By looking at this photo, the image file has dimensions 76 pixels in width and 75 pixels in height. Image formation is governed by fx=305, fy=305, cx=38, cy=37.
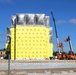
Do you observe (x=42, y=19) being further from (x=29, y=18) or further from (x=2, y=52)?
(x=2, y=52)

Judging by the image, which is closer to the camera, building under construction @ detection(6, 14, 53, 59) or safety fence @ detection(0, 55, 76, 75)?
safety fence @ detection(0, 55, 76, 75)

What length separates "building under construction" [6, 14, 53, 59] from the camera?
168m

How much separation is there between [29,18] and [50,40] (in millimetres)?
18758

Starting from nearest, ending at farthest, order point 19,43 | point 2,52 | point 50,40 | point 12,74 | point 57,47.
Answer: point 12,74, point 57,47, point 19,43, point 50,40, point 2,52

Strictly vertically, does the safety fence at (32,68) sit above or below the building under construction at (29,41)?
below

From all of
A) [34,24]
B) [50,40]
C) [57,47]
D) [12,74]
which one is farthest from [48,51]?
[12,74]

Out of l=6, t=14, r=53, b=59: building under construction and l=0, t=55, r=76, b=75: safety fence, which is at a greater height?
l=6, t=14, r=53, b=59: building under construction

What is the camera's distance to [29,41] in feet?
561

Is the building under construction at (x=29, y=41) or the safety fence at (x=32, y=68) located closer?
the safety fence at (x=32, y=68)

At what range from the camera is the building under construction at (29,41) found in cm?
16762

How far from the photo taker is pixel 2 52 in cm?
19650

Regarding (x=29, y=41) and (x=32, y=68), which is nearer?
(x=32, y=68)

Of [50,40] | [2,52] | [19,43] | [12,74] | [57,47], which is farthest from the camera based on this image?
[2,52]

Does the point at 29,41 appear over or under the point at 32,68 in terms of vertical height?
over
